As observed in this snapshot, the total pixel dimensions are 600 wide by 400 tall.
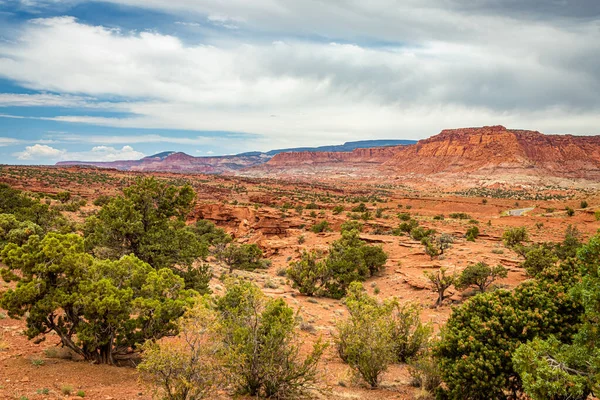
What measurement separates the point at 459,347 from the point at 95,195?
6103cm

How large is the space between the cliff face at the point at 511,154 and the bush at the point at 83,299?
508ft


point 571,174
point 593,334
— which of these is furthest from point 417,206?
point 571,174

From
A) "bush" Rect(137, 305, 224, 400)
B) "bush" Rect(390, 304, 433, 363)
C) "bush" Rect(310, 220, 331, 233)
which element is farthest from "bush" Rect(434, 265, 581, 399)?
"bush" Rect(310, 220, 331, 233)

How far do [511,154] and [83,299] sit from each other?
170182 millimetres

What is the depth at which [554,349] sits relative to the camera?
5.64 m

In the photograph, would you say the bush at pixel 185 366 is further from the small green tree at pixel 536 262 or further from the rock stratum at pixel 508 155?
the rock stratum at pixel 508 155

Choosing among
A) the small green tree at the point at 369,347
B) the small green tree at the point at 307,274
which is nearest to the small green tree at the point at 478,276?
the small green tree at the point at 307,274

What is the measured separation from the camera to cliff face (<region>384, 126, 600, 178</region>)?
5600 inches

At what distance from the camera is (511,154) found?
149 metres

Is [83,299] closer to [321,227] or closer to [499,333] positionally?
[499,333]

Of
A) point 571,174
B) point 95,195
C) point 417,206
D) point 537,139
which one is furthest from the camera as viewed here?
point 537,139

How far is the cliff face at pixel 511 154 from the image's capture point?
142 metres

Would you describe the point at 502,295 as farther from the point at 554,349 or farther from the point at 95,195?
the point at 95,195

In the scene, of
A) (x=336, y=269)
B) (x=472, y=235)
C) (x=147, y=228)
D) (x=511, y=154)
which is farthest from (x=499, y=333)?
(x=511, y=154)
